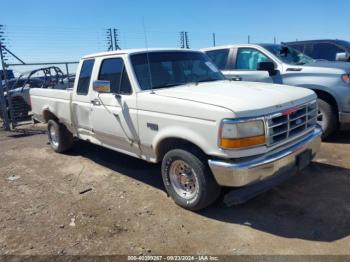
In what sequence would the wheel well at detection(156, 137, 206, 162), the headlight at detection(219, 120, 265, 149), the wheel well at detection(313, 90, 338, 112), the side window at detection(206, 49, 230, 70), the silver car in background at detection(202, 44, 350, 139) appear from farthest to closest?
1. the side window at detection(206, 49, 230, 70)
2. the wheel well at detection(313, 90, 338, 112)
3. the silver car in background at detection(202, 44, 350, 139)
4. the wheel well at detection(156, 137, 206, 162)
5. the headlight at detection(219, 120, 265, 149)

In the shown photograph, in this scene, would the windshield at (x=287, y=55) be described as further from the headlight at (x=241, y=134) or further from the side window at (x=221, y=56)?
the headlight at (x=241, y=134)

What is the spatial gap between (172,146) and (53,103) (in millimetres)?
3432

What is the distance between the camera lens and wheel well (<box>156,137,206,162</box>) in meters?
4.12

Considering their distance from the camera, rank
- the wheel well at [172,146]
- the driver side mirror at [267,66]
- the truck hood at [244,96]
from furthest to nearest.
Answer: the driver side mirror at [267,66]
the wheel well at [172,146]
the truck hood at [244,96]

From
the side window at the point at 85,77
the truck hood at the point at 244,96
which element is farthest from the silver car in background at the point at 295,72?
the side window at the point at 85,77

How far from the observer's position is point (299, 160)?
13.8ft

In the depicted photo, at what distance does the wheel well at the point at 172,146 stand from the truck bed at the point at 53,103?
2.55 meters

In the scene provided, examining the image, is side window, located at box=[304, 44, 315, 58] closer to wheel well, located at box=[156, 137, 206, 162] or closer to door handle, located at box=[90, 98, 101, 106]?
door handle, located at box=[90, 98, 101, 106]

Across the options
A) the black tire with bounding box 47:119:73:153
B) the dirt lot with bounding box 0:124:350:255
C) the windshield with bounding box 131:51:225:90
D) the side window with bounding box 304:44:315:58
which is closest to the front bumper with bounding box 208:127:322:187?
the dirt lot with bounding box 0:124:350:255

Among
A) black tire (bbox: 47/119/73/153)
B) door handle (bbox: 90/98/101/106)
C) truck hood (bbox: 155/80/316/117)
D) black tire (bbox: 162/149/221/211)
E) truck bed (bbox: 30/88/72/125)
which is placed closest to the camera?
truck hood (bbox: 155/80/316/117)

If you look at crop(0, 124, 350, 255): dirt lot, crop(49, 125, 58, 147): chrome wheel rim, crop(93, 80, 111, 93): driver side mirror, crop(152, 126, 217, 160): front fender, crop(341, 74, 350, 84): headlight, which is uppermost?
crop(93, 80, 111, 93): driver side mirror

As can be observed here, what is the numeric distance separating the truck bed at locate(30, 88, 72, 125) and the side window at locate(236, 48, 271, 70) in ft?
12.0

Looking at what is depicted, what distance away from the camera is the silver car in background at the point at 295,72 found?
6.57 meters

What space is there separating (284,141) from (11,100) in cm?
962
